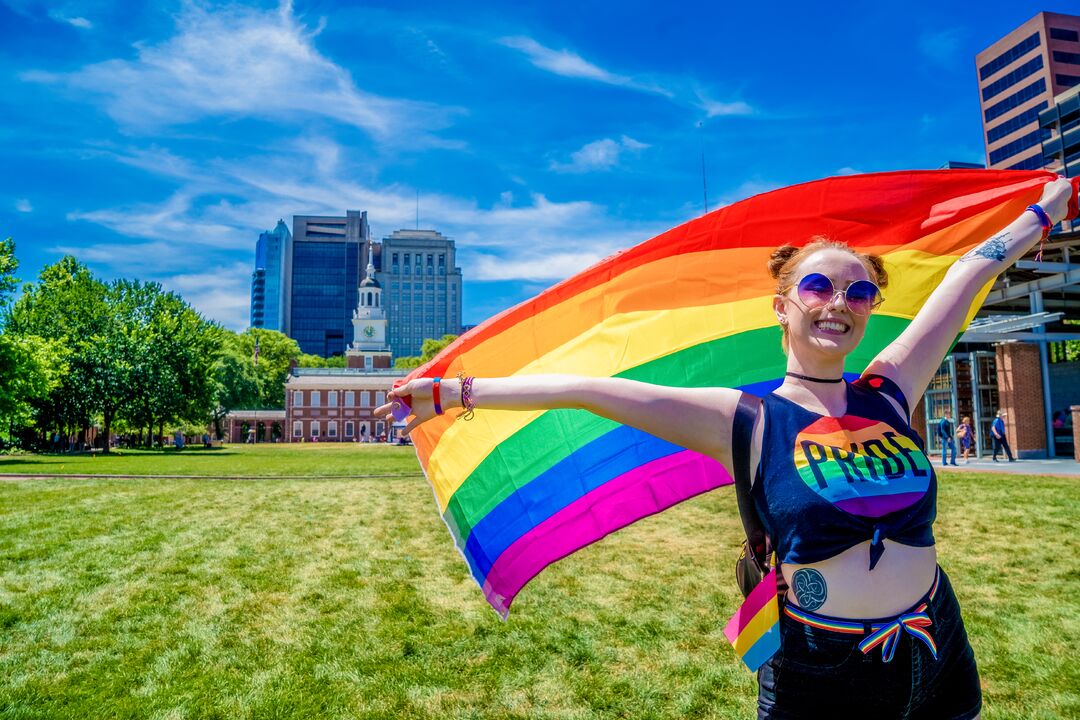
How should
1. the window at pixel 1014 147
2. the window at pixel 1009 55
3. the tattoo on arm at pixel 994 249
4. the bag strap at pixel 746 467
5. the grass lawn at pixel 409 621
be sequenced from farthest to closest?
the window at pixel 1009 55 → the window at pixel 1014 147 → the grass lawn at pixel 409 621 → the tattoo on arm at pixel 994 249 → the bag strap at pixel 746 467

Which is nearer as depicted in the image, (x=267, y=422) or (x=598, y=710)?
(x=598, y=710)

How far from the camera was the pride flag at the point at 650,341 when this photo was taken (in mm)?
3588

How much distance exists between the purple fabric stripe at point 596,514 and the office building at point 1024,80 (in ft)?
285

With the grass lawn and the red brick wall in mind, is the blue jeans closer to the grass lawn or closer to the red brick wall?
the red brick wall

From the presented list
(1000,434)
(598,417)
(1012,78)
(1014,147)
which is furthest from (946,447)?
A: (1012,78)

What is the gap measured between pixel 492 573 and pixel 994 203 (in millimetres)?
3215

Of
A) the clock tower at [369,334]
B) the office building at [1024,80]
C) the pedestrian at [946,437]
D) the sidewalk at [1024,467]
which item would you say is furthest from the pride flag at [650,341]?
the clock tower at [369,334]

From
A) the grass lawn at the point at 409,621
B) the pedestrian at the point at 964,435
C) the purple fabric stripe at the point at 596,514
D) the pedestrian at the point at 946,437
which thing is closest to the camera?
the purple fabric stripe at the point at 596,514

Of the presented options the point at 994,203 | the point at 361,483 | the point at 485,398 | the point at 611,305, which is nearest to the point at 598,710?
the point at 611,305

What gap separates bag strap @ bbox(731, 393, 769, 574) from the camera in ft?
8.13

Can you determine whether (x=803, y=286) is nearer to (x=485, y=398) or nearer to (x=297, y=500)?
(x=485, y=398)

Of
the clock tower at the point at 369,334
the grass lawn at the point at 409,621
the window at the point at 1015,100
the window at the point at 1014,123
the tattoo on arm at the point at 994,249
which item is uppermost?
the window at the point at 1015,100

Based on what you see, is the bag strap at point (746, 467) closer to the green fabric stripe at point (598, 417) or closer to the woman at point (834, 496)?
the woman at point (834, 496)

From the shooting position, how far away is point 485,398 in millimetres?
2635
